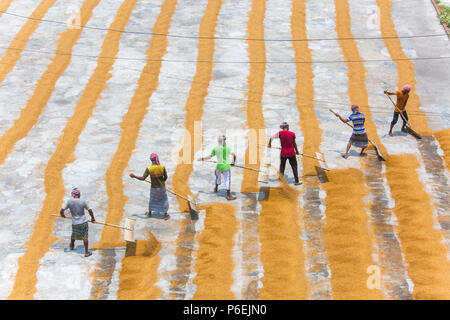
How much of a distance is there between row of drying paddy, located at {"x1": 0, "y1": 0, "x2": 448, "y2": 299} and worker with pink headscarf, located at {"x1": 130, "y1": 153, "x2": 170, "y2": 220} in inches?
14.9

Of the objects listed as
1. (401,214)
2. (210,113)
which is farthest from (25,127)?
(401,214)

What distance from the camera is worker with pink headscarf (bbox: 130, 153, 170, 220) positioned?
11867 millimetres

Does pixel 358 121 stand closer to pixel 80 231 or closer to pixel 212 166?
pixel 212 166

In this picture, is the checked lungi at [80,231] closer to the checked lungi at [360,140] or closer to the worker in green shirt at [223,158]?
the worker in green shirt at [223,158]

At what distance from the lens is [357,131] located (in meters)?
13.9

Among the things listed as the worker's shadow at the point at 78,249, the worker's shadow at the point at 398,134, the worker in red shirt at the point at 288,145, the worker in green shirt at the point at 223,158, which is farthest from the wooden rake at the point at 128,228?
the worker's shadow at the point at 398,134

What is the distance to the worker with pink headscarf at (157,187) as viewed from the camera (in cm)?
1187

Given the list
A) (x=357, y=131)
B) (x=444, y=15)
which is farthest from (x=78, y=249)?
(x=444, y=15)

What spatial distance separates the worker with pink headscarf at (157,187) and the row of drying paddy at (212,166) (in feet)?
1.24

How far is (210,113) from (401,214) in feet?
22.0

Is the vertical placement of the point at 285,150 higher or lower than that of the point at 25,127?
higher

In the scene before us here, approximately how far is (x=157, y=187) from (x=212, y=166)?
2.60 meters
